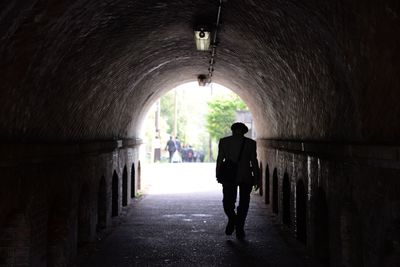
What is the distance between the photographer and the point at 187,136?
59.9 m

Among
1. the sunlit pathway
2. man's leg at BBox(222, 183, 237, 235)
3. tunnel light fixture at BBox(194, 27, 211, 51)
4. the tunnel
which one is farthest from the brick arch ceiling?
the sunlit pathway

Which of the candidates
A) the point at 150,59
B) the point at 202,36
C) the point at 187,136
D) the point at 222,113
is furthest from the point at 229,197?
the point at 187,136

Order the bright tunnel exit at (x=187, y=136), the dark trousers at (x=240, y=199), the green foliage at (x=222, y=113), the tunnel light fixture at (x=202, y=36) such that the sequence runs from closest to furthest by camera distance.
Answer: the tunnel light fixture at (x=202, y=36), the dark trousers at (x=240, y=199), the bright tunnel exit at (x=187, y=136), the green foliage at (x=222, y=113)

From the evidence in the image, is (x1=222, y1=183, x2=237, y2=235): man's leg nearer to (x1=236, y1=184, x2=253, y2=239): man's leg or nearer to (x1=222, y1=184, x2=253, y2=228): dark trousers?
(x1=222, y1=184, x2=253, y2=228): dark trousers

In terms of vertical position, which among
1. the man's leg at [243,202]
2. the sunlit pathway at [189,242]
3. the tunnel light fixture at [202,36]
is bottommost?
the sunlit pathway at [189,242]

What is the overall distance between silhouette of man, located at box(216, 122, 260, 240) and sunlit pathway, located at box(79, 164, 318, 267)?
0.35m

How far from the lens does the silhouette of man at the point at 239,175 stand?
30.0 ft

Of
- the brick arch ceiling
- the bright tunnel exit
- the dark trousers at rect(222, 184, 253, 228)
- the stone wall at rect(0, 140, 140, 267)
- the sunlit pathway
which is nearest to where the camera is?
the brick arch ceiling

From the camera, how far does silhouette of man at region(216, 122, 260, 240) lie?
9.13m

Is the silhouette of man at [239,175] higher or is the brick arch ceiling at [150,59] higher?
the brick arch ceiling at [150,59]

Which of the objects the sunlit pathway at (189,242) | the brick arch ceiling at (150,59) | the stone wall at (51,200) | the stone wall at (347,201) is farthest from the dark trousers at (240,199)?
the stone wall at (51,200)

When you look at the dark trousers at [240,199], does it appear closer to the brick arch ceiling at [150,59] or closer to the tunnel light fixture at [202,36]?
the brick arch ceiling at [150,59]

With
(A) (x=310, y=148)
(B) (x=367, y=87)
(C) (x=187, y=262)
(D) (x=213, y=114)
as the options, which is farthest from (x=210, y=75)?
(D) (x=213, y=114)

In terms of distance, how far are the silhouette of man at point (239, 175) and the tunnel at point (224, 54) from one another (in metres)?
0.82
